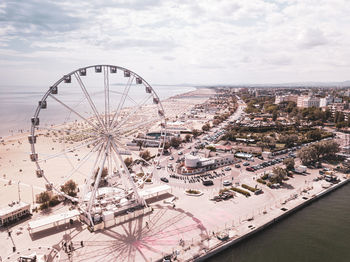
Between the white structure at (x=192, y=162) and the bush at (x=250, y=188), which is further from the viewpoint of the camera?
the white structure at (x=192, y=162)

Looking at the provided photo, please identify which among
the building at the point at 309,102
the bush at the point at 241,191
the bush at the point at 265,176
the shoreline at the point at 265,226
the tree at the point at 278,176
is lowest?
the shoreline at the point at 265,226

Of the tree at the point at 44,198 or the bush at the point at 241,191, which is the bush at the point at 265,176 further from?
the tree at the point at 44,198

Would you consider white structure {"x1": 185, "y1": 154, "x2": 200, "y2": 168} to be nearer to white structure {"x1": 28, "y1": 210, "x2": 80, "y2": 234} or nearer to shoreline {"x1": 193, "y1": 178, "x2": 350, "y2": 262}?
shoreline {"x1": 193, "y1": 178, "x2": 350, "y2": 262}

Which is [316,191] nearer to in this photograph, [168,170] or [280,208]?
[280,208]

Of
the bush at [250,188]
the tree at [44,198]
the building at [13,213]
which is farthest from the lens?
the bush at [250,188]

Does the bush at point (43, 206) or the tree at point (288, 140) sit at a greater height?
the tree at point (288, 140)

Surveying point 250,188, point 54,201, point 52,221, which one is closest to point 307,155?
point 250,188

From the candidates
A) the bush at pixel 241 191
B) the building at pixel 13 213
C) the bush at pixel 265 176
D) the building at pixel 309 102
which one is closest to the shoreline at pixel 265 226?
the bush at pixel 241 191

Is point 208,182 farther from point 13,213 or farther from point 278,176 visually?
point 13,213
